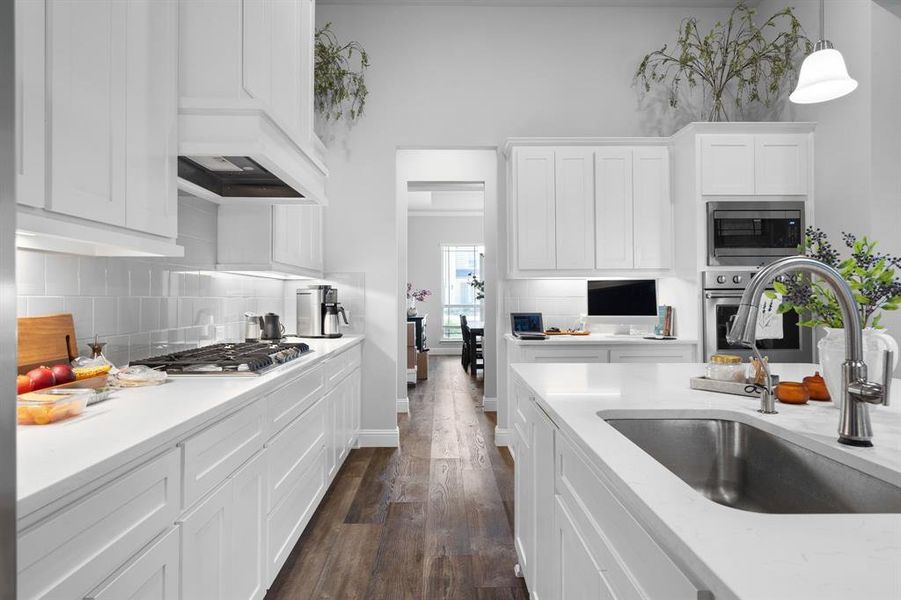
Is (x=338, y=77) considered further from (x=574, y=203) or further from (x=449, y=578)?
(x=449, y=578)

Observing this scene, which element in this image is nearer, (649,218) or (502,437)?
(649,218)

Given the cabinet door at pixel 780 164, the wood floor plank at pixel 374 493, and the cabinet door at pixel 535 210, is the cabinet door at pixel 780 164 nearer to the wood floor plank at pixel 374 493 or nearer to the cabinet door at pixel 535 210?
the cabinet door at pixel 535 210

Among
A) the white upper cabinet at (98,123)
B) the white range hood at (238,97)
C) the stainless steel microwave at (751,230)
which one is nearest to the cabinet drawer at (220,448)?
the white upper cabinet at (98,123)

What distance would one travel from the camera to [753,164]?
3572 mm

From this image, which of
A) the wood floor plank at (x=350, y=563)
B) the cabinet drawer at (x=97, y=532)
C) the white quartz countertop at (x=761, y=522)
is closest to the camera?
the white quartz countertop at (x=761, y=522)

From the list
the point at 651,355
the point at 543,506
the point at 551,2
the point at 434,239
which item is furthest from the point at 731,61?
the point at 434,239

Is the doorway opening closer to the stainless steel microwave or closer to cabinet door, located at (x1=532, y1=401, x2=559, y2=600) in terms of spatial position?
the stainless steel microwave

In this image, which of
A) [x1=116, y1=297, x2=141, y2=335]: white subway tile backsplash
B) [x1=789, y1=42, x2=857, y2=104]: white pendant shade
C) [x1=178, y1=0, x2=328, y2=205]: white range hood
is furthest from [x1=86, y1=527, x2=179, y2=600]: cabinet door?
[x1=789, y1=42, x2=857, y2=104]: white pendant shade

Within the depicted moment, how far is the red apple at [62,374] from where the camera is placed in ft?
4.68

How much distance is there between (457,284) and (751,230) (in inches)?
293

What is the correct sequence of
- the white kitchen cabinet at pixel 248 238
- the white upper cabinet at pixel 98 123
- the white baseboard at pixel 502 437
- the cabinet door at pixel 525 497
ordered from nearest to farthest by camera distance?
the white upper cabinet at pixel 98 123 → the cabinet door at pixel 525 497 → the white kitchen cabinet at pixel 248 238 → the white baseboard at pixel 502 437

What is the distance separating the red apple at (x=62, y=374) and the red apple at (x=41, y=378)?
1 cm

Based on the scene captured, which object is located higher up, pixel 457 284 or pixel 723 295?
pixel 457 284

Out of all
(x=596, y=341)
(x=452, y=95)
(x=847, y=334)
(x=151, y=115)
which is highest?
(x=452, y=95)
